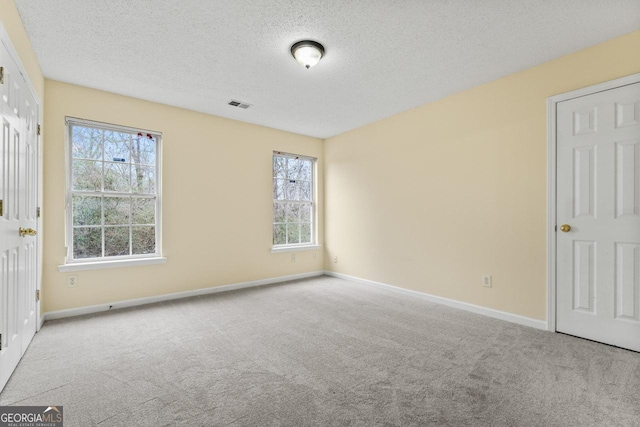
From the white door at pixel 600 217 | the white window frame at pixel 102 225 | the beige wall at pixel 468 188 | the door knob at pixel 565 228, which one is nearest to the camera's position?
the white door at pixel 600 217

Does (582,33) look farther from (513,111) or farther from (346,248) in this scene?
(346,248)

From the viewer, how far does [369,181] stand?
15.8ft

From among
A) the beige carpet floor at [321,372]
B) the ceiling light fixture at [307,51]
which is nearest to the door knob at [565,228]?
the beige carpet floor at [321,372]

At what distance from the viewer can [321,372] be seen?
213 centimetres

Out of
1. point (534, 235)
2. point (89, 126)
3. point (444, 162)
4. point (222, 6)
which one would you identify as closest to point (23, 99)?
point (89, 126)

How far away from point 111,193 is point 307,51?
2.88 metres

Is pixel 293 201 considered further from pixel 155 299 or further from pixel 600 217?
pixel 600 217

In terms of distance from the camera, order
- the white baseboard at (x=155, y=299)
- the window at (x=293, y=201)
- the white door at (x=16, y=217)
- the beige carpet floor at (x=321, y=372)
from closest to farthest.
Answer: the beige carpet floor at (x=321, y=372)
the white door at (x=16, y=217)
the white baseboard at (x=155, y=299)
the window at (x=293, y=201)

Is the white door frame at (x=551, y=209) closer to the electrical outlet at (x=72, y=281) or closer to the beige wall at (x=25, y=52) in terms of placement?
the beige wall at (x=25, y=52)

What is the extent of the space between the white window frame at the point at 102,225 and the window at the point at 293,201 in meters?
1.76

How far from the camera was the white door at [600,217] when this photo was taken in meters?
2.45

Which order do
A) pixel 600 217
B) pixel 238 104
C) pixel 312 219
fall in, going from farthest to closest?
pixel 312 219
pixel 238 104
pixel 600 217

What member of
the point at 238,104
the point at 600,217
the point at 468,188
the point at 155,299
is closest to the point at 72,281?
the point at 155,299

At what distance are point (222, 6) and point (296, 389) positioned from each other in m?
2.69
